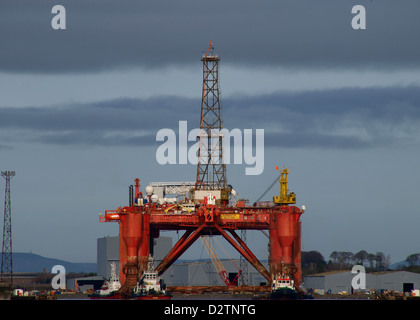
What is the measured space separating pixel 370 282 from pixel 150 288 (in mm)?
49152

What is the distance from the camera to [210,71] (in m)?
145

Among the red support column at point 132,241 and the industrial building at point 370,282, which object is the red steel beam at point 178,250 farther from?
the industrial building at point 370,282

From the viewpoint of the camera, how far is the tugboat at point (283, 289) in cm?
13375

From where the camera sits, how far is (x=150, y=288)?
136500mm

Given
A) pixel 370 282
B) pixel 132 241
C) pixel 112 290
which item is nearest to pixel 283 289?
pixel 132 241

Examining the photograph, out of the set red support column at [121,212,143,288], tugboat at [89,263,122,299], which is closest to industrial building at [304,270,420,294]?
tugboat at [89,263,122,299]

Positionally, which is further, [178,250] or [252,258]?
[178,250]

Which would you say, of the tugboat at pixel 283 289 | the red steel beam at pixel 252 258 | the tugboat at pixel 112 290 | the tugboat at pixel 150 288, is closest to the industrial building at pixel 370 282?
the red steel beam at pixel 252 258

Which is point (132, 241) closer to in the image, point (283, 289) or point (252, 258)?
point (252, 258)

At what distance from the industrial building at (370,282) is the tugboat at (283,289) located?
31.8m

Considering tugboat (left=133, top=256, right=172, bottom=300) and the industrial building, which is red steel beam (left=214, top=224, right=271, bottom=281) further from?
the industrial building

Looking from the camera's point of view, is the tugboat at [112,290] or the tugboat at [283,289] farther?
the tugboat at [112,290]
